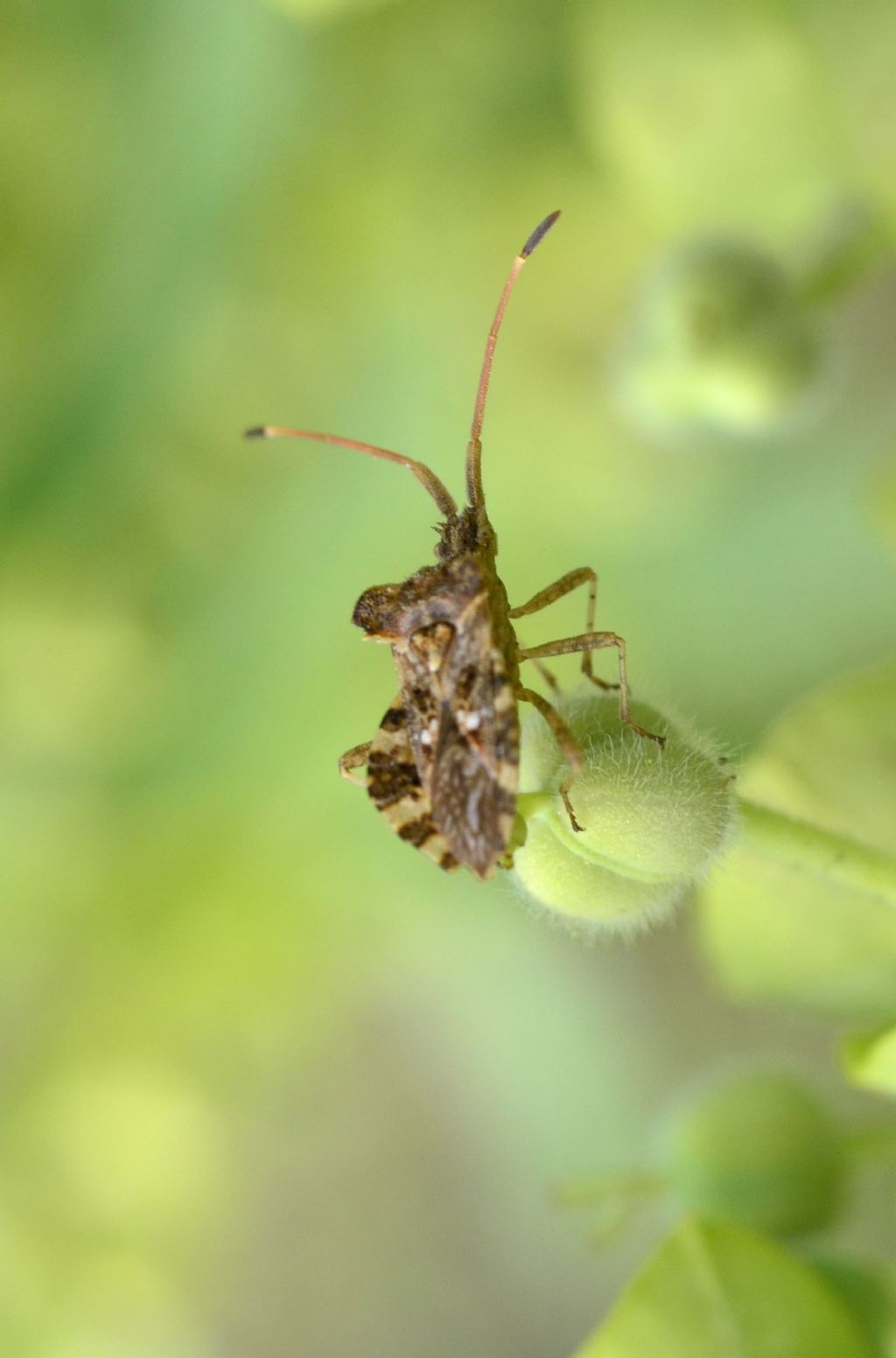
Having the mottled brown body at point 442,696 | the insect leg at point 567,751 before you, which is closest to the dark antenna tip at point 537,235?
the mottled brown body at point 442,696

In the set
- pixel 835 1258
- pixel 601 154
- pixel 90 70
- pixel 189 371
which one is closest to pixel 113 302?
pixel 189 371

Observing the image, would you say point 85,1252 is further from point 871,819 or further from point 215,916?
point 871,819

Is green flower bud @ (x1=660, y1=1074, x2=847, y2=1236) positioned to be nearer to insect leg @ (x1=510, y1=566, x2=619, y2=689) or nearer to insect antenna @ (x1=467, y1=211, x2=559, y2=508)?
insect leg @ (x1=510, y1=566, x2=619, y2=689)

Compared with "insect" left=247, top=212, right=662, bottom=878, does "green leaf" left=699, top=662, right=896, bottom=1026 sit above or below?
below

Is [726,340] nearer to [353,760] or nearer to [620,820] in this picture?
[353,760]

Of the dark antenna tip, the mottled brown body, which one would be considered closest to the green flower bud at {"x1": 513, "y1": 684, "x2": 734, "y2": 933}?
the mottled brown body

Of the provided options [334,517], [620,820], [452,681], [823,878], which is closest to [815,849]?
[620,820]
